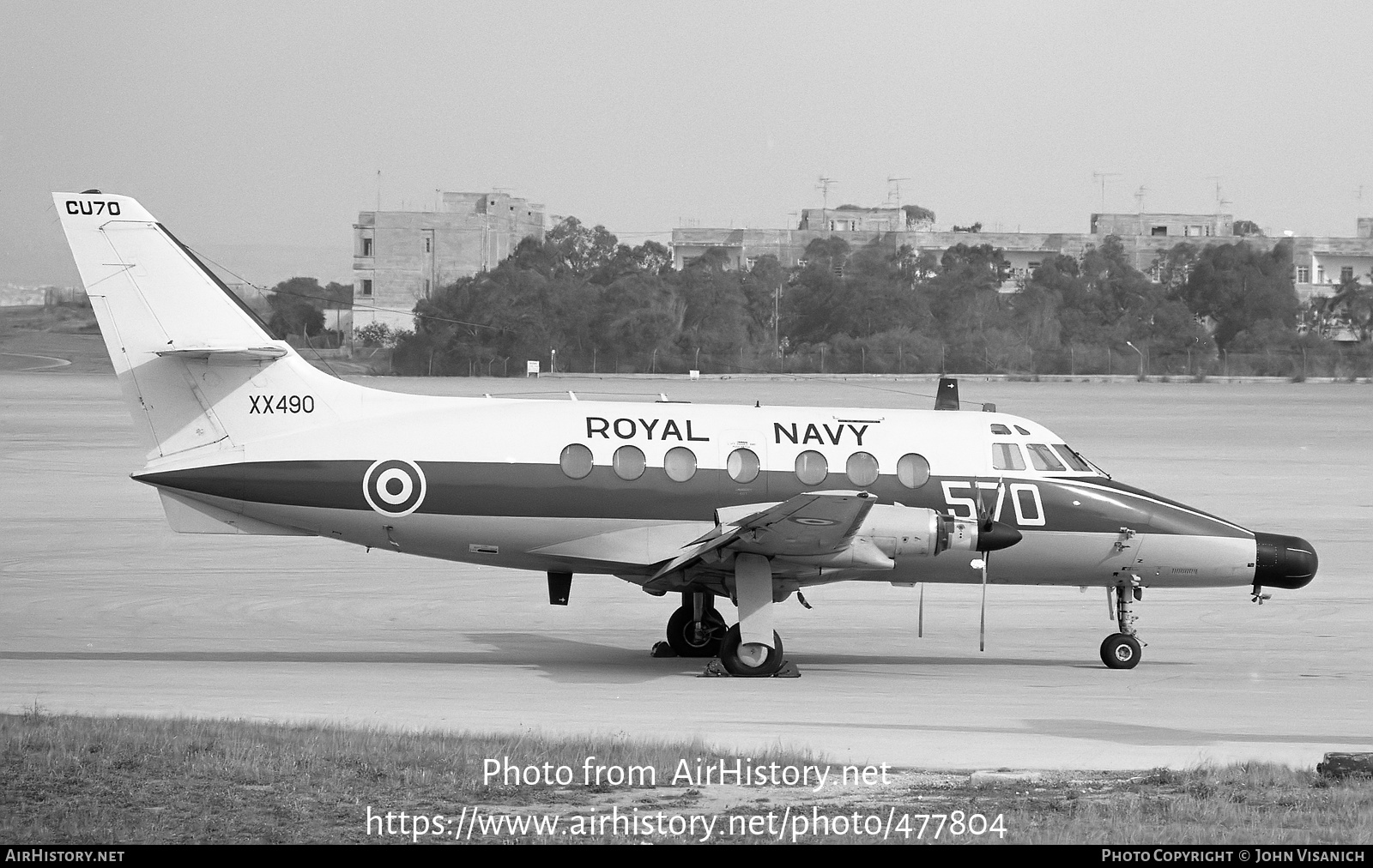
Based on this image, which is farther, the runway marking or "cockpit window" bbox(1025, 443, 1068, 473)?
the runway marking

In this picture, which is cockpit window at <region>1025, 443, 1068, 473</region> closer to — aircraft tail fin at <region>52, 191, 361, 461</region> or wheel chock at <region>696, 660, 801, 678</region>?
wheel chock at <region>696, 660, 801, 678</region>

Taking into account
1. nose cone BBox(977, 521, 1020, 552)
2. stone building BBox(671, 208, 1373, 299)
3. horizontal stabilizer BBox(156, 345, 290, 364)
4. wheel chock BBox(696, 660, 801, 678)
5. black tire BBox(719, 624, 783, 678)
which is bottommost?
wheel chock BBox(696, 660, 801, 678)

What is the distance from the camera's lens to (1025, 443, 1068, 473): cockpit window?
17.5 meters

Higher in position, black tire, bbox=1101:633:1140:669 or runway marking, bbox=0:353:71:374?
runway marking, bbox=0:353:71:374

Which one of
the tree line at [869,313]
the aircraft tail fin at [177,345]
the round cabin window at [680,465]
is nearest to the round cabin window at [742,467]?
Answer: the round cabin window at [680,465]

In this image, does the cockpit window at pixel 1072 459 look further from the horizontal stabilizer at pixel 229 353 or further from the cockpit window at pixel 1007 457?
the horizontal stabilizer at pixel 229 353

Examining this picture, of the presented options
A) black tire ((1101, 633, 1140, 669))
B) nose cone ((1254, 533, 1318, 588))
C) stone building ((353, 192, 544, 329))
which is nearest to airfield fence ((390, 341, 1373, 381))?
stone building ((353, 192, 544, 329))

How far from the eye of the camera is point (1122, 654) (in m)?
17.4

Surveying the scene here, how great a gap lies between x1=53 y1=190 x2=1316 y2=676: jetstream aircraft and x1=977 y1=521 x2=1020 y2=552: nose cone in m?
0.02

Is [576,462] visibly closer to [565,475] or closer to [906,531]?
[565,475]

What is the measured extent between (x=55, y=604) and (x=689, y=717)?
11302 mm
